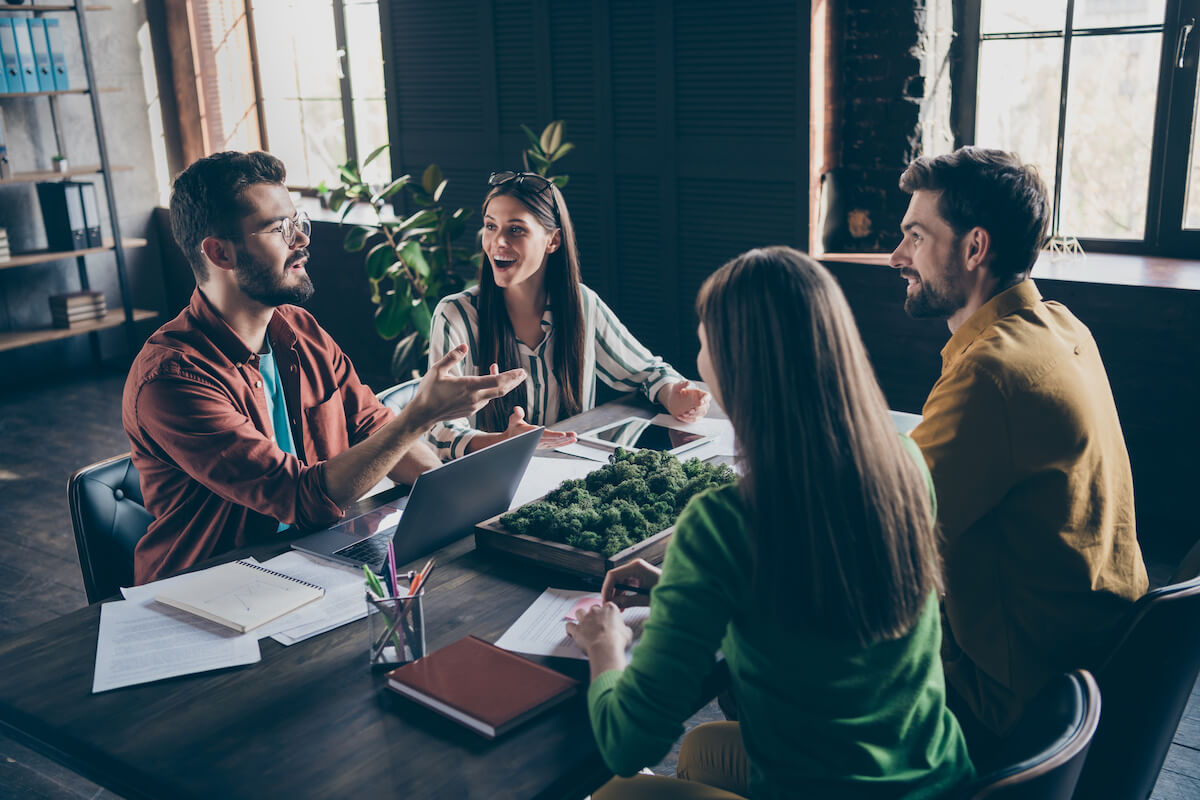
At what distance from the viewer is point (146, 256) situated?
6617 mm

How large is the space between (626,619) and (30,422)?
479 centimetres

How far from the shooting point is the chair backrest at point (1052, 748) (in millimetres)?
1036

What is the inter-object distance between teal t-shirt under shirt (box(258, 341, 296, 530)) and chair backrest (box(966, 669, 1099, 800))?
5.01 feet

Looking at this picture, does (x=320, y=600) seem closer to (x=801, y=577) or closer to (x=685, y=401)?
(x=801, y=577)

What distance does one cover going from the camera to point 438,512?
1.72 meters

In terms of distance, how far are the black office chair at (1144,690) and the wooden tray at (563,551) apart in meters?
A: 0.66

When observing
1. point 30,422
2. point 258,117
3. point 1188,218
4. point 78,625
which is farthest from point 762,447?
point 258,117

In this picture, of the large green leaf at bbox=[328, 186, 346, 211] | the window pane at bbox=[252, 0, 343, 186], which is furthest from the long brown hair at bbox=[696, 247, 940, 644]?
the window pane at bbox=[252, 0, 343, 186]

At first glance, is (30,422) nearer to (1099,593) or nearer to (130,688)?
(130,688)

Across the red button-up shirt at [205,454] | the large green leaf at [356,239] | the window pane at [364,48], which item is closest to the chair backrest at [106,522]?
the red button-up shirt at [205,454]

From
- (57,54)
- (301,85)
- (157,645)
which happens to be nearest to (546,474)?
(157,645)

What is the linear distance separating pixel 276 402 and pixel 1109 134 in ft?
9.96

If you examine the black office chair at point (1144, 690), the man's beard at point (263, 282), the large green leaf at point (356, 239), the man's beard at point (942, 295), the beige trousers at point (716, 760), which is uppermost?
the man's beard at point (263, 282)

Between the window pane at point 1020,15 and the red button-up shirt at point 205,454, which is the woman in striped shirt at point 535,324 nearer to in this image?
the red button-up shirt at point 205,454
